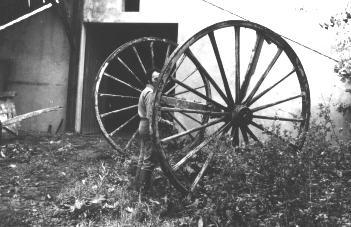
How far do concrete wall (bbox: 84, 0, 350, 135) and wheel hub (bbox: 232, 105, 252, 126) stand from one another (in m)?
2.64

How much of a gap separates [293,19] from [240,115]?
3.62 meters

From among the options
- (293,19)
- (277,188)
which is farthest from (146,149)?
(293,19)

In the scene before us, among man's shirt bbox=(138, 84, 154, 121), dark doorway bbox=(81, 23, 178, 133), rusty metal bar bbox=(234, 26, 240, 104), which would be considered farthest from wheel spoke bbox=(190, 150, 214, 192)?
dark doorway bbox=(81, 23, 178, 133)

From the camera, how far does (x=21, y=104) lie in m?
9.95

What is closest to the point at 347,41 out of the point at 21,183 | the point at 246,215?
the point at 246,215

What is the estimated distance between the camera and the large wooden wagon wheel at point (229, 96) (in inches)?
201

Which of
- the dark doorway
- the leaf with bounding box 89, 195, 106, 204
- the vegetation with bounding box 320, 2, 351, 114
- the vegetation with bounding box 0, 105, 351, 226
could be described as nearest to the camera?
the vegetation with bounding box 0, 105, 351, 226

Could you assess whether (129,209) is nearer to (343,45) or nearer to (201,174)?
(201,174)

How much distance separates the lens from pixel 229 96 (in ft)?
19.0

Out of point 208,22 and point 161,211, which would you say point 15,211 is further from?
point 208,22

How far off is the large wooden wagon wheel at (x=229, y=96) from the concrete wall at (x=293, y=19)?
0.37 meters

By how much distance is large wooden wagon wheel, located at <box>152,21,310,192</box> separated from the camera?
201 inches

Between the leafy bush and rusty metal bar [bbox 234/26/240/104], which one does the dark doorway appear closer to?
rusty metal bar [bbox 234/26/240/104]

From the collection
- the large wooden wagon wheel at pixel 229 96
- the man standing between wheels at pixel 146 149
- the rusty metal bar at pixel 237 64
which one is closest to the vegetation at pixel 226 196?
the man standing between wheels at pixel 146 149
